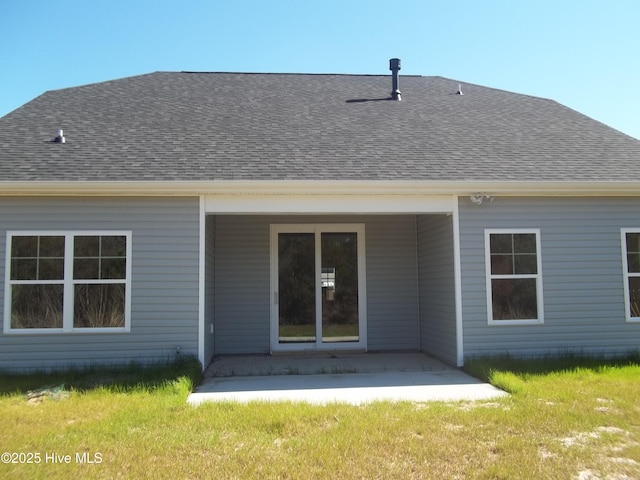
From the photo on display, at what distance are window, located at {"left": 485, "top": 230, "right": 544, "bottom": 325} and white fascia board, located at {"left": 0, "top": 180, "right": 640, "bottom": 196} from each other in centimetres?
78

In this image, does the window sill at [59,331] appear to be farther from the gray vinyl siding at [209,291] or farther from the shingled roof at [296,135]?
the shingled roof at [296,135]

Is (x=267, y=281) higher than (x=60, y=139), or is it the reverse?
(x=60, y=139)

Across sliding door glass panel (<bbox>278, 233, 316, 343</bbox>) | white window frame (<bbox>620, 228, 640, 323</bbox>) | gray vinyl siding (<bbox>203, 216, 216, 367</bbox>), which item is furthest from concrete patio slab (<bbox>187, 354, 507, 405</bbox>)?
white window frame (<bbox>620, 228, 640, 323</bbox>)

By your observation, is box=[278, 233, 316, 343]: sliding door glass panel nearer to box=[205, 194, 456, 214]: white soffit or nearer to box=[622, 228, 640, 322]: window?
box=[205, 194, 456, 214]: white soffit

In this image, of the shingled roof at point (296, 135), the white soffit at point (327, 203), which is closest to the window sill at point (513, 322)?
the white soffit at point (327, 203)

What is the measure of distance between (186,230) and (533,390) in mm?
5529

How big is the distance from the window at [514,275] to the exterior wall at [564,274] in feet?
0.40

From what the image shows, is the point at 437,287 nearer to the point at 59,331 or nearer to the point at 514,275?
the point at 514,275

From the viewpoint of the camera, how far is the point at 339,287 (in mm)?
10977

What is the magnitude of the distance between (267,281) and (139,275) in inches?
118

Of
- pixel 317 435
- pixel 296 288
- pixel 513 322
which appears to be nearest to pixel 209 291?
pixel 296 288

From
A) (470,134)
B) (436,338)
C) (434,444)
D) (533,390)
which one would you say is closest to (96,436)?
(434,444)

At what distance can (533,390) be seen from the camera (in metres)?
6.78

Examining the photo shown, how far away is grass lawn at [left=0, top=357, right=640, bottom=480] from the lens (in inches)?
175
